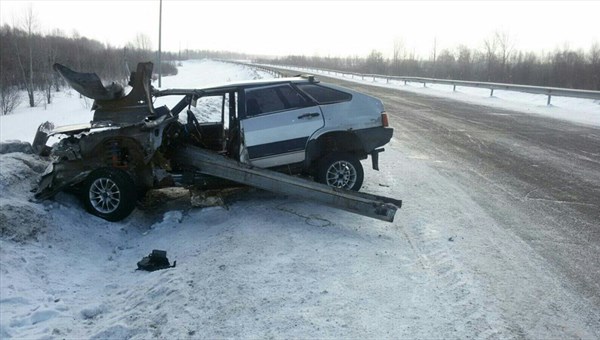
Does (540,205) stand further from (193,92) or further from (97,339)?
(97,339)

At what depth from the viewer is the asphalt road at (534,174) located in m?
5.19

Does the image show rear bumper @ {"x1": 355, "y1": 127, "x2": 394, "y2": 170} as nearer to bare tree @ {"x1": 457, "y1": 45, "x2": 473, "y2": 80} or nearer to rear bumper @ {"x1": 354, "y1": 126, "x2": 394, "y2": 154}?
rear bumper @ {"x1": 354, "y1": 126, "x2": 394, "y2": 154}

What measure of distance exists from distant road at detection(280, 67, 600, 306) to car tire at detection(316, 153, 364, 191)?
88cm

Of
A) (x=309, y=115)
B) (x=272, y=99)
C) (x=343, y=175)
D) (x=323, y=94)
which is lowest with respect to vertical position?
(x=343, y=175)

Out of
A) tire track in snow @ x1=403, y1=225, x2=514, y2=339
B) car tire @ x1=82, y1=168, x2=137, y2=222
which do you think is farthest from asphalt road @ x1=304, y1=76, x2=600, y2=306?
car tire @ x1=82, y1=168, x2=137, y2=222

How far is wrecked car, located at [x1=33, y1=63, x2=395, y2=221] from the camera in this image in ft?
21.0

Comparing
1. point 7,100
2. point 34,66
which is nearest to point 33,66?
point 34,66

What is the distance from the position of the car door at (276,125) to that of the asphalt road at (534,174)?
6.15 ft

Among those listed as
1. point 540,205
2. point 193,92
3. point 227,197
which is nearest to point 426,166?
point 540,205

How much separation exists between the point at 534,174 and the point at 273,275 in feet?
20.0

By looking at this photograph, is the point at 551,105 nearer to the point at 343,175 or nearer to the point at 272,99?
the point at 343,175

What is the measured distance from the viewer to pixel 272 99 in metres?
6.84

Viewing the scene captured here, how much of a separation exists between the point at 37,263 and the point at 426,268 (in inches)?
159

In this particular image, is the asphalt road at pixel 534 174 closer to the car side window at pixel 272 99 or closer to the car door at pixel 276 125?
the car door at pixel 276 125
